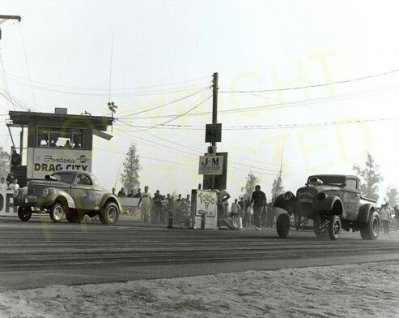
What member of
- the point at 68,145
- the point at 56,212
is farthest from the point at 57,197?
the point at 68,145

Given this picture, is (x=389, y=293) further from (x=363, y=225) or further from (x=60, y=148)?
(x=60, y=148)

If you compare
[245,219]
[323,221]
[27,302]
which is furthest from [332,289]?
[245,219]

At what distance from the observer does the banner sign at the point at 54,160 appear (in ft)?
102

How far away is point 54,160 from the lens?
31.3 metres

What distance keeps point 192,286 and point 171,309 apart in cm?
139

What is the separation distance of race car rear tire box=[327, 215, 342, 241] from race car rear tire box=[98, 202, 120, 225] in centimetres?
784

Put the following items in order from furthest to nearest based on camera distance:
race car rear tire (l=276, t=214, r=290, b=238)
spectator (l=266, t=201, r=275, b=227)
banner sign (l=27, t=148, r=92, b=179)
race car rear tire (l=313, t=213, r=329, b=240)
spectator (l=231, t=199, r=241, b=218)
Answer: banner sign (l=27, t=148, r=92, b=179) < spectator (l=266, t=201, r=275, b=227) < spectator (l=231, t=199, r=241, b=218) < race car rear tire (l=276, t=214, r=290, b=238) < race car rear tire (l=313, t=213, r=329, b=240)

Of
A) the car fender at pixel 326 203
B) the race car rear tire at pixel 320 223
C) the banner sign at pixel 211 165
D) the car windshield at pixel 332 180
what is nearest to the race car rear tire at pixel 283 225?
the race car rear tire at pixel 320 223

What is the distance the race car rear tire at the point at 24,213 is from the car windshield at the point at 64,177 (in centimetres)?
145

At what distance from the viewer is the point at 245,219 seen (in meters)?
28.1

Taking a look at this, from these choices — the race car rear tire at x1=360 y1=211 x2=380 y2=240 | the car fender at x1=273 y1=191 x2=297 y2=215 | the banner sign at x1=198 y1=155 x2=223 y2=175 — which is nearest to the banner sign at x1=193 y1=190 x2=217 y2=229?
the banner sign at x1=198 y1=155 x2=223 y2=175

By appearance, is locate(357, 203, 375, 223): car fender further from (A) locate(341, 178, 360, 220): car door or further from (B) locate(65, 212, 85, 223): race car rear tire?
(B) locate(65, 212, 85, 223): race car rear tire

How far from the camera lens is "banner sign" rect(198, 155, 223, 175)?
25516 millimetres

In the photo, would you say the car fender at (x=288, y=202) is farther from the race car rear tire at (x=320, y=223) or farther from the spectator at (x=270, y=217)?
the spectator at (x=270, y=217)
